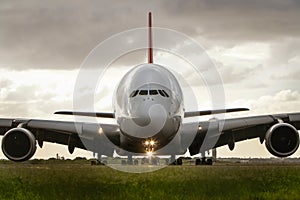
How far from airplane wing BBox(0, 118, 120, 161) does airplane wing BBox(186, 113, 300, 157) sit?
→ 13.5 ft

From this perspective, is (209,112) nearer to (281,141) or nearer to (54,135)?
(281,141)

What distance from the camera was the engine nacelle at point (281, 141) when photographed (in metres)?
21.9

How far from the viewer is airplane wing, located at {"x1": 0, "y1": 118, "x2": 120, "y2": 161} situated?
21.7 meters

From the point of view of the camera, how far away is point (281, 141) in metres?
22.0

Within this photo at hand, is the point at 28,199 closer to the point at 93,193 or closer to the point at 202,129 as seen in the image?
the point at 93,193

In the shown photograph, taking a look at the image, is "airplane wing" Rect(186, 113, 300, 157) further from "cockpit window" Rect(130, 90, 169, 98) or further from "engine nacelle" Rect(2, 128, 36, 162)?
"engine nacelle" Rect(2, 128, 36, 162)

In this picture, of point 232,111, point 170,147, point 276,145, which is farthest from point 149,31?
point 276,145

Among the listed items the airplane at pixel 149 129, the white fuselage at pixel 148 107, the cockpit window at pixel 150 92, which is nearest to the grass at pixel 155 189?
the white fuselage at pixel 148 107

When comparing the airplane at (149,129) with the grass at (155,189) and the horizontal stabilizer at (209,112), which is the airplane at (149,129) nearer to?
the horizontal stabilizer at (209,112)

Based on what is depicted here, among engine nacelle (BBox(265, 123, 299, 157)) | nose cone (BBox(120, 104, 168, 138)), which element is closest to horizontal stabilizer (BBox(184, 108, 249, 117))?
engine nacelle (BBox(265, 123, 299, 157))

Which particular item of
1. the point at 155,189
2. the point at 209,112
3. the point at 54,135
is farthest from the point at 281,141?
the point at 155,189

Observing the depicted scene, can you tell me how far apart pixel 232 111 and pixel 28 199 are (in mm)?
19192

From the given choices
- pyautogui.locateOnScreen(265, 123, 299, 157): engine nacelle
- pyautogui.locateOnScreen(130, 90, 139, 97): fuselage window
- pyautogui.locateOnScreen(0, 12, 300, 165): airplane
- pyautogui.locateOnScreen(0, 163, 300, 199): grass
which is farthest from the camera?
pyautogui.locateOnScreen(130, 90, 139, 97): fuselage window

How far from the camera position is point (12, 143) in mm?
21781
